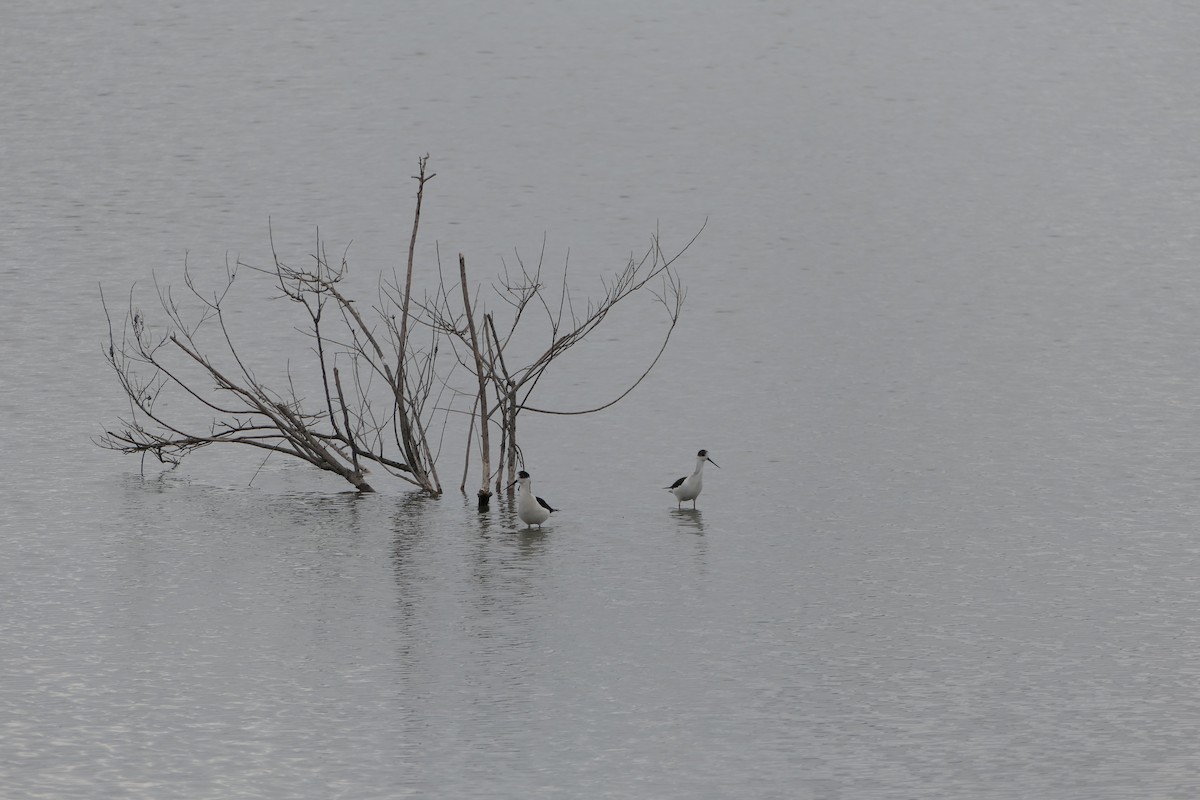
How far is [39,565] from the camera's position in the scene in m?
10.5

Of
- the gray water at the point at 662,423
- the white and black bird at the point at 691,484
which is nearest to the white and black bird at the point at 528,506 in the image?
the gray water at the point at 662,423

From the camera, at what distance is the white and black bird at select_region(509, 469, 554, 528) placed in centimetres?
1153

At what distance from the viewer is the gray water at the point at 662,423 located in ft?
24.9

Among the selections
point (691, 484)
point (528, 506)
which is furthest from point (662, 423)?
point (528, 506)

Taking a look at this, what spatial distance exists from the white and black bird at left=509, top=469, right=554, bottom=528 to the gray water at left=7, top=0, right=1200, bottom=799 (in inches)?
13.6

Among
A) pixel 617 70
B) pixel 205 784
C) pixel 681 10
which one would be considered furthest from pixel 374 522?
pixel 681 10

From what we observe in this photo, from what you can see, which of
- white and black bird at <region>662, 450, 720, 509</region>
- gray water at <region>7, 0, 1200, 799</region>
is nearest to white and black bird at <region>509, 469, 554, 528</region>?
gray water at <region>7, 0, 1200, 799</region>

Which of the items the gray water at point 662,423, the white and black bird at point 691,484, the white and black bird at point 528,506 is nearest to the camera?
the gray water at point 662,423

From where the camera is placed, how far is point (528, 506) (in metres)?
11.5

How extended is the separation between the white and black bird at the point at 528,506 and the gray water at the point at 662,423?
35 centimetres

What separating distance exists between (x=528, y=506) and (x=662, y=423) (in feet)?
11.9

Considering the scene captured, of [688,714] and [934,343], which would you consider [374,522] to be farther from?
[934,343]

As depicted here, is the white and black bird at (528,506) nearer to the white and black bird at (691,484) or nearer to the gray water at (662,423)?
the gray water at (662,423)

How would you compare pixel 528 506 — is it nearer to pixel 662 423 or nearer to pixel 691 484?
pixel 691 484
